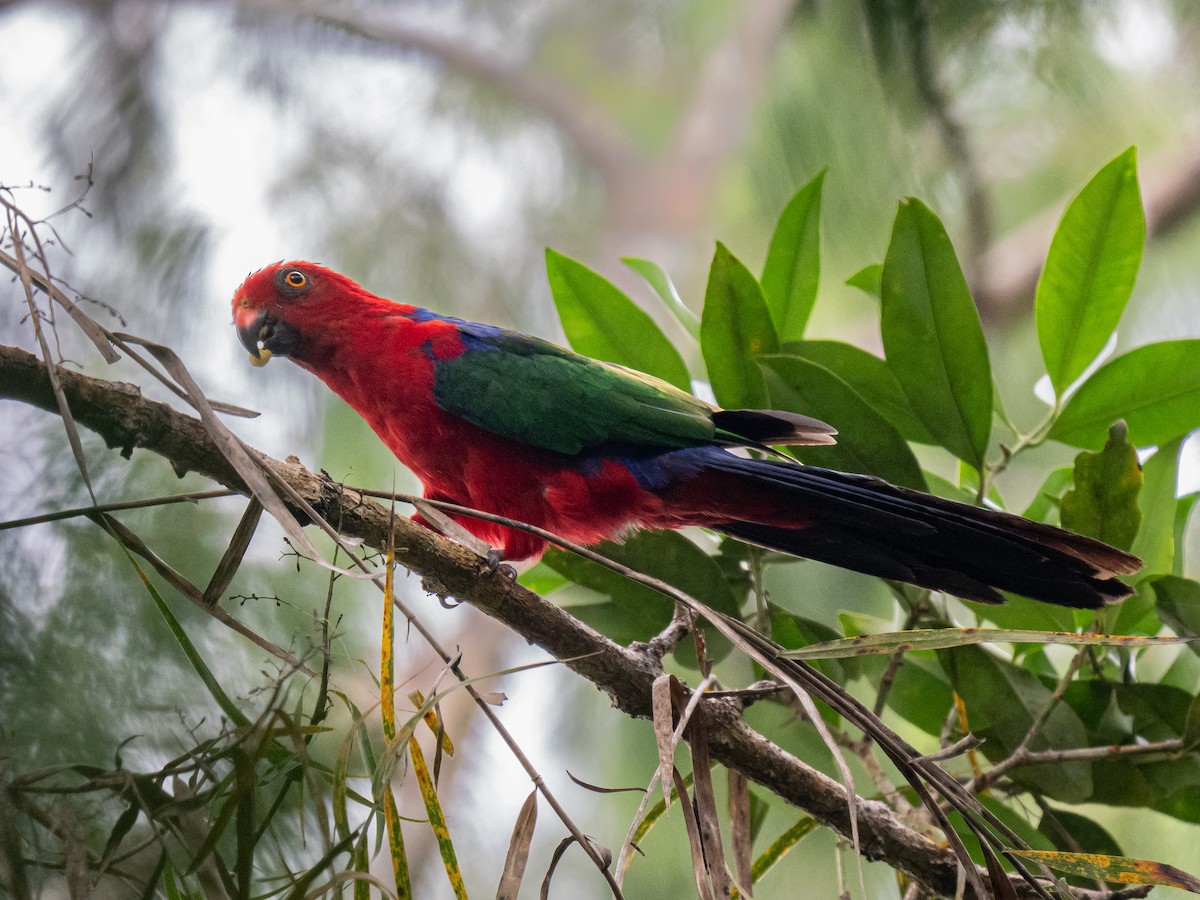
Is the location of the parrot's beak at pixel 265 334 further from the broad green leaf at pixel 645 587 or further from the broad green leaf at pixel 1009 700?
the broad green leaf at pixel 1009 700

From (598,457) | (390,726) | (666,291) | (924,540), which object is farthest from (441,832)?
(666,291)

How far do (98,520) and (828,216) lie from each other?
9.73ft

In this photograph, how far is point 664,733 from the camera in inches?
32.4

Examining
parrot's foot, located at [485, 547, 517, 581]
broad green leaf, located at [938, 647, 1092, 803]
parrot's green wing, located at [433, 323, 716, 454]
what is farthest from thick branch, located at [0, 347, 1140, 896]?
parrot's green wing, located at [433, 323, 716, 454]

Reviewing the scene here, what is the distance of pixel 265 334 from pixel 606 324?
0.63m

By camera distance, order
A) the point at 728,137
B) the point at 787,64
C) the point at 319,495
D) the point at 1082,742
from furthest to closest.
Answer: the point at 728,137 → the point at 787,64 → the point at 1082,742 → the point at 319,495

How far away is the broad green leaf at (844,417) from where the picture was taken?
1.38m

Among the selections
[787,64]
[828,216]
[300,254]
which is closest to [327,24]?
[300,254]

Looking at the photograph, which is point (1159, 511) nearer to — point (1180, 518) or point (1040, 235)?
point (1180, 518)

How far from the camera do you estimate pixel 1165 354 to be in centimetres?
145

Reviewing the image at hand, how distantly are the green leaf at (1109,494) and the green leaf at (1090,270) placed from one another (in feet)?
0.80

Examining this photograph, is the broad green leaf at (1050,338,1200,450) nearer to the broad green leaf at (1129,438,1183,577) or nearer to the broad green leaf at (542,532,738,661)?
the broad green leaf at (1129,438,1183,577)

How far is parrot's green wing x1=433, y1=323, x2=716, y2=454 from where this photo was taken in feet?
5.00

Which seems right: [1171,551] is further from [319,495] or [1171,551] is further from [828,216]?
[828,216]
